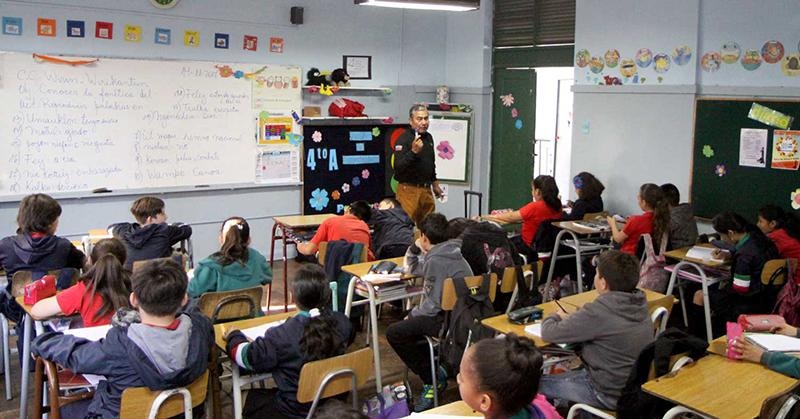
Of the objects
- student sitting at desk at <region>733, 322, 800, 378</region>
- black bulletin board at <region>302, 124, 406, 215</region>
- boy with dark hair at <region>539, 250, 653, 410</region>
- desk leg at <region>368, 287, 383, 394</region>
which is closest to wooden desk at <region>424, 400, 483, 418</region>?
boy with dark hair at <region>539, 250, 653, 410</region>

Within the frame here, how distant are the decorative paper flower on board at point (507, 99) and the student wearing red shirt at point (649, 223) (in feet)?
9.24

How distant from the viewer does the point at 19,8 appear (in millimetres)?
6066

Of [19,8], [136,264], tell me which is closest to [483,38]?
[19,8]

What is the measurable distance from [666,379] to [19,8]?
18.8 ft

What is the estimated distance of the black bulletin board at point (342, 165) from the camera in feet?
26.1

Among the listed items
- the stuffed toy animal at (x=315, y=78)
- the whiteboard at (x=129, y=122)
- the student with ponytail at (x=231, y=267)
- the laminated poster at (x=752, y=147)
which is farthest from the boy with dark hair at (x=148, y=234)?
the laminated poster at (x=752, y=147)

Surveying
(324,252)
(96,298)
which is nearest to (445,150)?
(324,252)

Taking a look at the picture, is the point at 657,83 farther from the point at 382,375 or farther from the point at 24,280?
the point at 24,280

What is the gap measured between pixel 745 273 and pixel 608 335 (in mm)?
2047

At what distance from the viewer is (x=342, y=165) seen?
8164 mm

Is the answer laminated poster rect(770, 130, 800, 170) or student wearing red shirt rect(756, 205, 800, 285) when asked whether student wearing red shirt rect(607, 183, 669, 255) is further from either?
laminated poster rect(770, 130, 800, 170)

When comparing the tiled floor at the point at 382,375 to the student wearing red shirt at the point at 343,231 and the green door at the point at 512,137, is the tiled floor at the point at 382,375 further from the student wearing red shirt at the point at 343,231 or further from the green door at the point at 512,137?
the green door at the point at 512,137

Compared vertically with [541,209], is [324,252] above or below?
below

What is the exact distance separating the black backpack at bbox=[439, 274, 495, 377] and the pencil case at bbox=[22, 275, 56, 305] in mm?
2028
